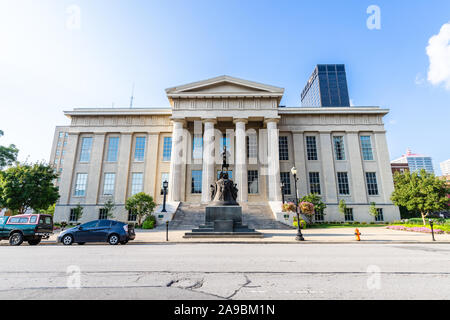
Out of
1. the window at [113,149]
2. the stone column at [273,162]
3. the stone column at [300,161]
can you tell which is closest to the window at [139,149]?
the window at [113,149]

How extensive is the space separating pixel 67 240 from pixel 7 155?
3884cm

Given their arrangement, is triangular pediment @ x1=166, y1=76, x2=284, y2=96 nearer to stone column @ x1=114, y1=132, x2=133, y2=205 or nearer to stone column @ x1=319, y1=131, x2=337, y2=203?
stone column @ x1=114, y1=132, x2=133, y2=205

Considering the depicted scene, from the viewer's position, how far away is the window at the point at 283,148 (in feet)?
112

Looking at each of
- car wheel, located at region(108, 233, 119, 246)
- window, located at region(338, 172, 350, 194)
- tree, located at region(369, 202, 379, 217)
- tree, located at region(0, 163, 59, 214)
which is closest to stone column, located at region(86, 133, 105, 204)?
tree, located at region(0, 163, 59, 214)

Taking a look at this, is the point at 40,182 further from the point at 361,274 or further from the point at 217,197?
the point at 361,274

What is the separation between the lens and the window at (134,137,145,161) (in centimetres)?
3372

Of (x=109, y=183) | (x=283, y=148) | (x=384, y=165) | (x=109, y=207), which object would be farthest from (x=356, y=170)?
(x=109, y=183)

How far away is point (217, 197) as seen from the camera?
17.3 m

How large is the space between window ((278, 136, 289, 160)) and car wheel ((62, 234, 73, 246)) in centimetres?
2779

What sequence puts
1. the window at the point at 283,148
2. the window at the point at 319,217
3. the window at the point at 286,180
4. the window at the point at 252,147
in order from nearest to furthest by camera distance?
the window at the point at 319,217 → the window at the point at 286,180 → the window at the point at 252,147 → the window at the point at 283,148

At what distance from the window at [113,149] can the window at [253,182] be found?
20.2 metres

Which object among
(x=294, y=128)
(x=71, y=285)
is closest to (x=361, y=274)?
(x=71, y=285)

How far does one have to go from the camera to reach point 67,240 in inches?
510

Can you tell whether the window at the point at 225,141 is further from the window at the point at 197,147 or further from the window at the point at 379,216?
the window at the point at 379,216
